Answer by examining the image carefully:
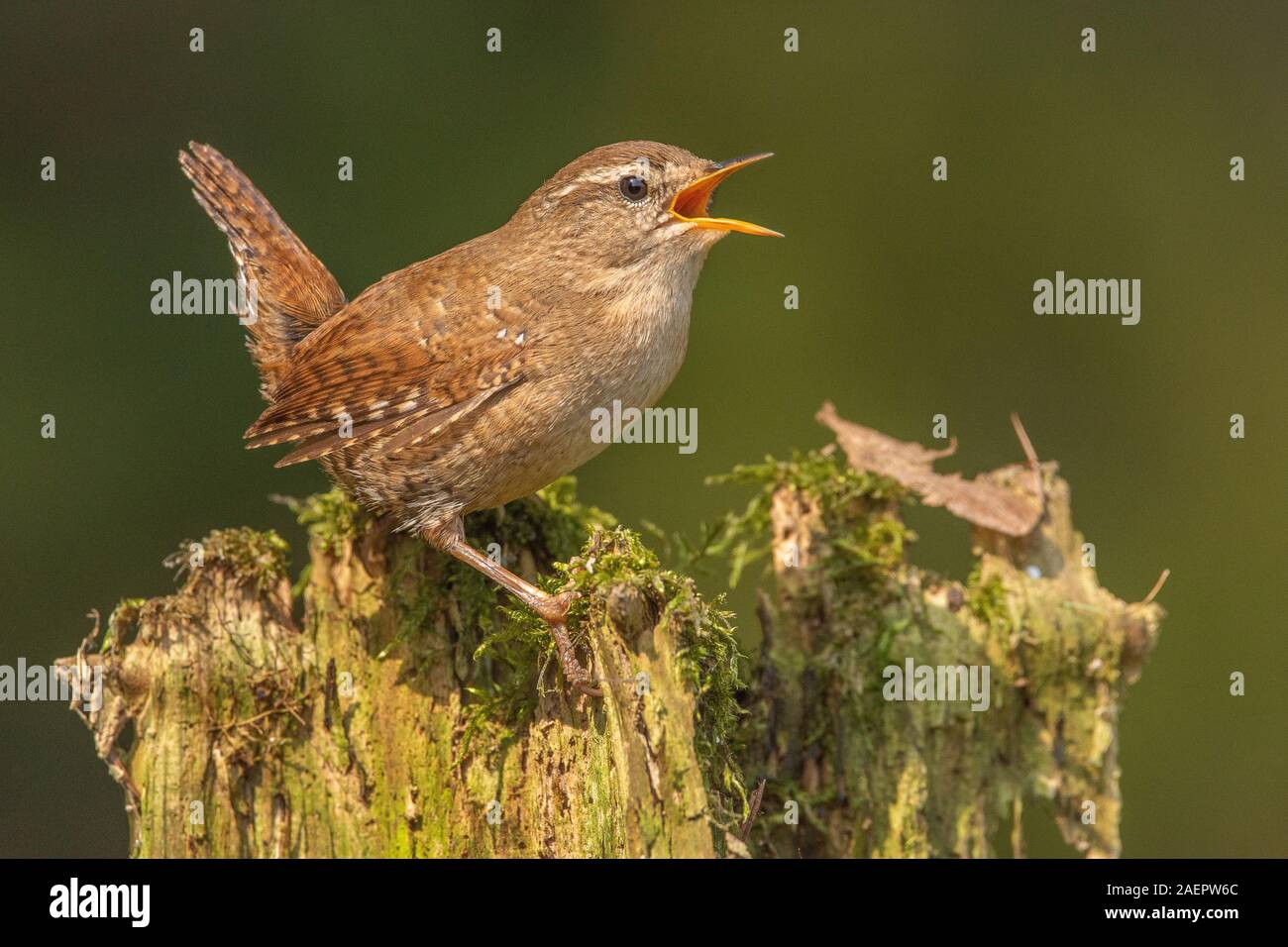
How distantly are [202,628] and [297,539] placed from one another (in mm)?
2244

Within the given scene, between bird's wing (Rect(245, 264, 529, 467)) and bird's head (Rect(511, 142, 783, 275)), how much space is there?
28 centimetres

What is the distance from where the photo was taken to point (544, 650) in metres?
2.75

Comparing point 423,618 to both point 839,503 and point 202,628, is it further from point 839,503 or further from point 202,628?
point 839,503

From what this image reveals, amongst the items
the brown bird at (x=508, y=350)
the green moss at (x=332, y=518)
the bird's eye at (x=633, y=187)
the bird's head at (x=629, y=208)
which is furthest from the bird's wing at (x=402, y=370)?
the bird's eye at (x=633, y=187)

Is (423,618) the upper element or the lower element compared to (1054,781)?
upper

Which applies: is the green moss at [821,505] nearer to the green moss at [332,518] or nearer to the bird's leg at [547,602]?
the bird's leg at [547,602]

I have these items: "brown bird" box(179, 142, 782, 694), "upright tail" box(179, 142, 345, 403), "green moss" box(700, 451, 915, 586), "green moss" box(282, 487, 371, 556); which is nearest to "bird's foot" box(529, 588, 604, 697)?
"brown bird" box(179, 142, 782, 694)

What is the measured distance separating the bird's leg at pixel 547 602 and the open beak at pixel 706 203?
1.04 metres

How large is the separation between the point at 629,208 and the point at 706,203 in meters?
0.28

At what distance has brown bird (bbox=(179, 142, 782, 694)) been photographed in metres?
3.28

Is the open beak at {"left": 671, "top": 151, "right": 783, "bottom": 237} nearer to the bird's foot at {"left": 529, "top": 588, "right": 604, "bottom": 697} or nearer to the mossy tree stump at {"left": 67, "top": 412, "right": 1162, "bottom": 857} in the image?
the mossy tree stump at {"left": 67, "top": 412, "right": 1162, "bottom": 857}

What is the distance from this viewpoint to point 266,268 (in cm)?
393

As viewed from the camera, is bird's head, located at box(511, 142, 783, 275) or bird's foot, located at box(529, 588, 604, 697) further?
bird's head, located at box(511, 142, 783, 275)
